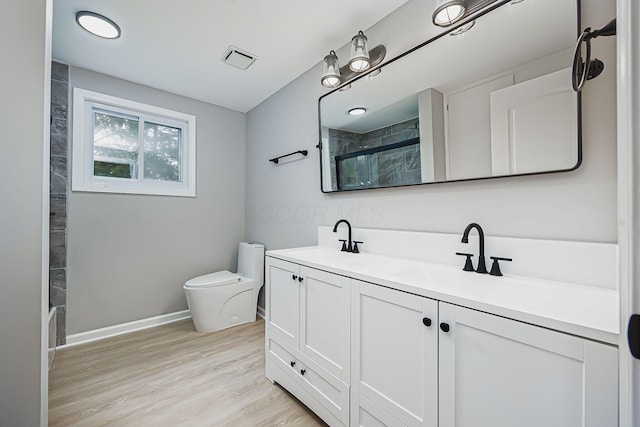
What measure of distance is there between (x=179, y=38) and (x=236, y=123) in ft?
4.24

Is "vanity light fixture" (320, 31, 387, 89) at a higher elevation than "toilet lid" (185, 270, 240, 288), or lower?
higher

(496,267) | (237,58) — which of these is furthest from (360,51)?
(496,267)

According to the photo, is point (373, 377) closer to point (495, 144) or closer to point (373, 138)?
point (495, 144)

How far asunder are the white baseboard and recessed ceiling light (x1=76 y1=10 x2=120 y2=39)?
2.36 meters

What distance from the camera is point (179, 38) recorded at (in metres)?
1.82

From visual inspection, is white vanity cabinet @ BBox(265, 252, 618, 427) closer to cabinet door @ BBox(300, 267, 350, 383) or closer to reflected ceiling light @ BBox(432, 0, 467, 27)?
cabinet door @ BBox(300, 267, 350, 383)

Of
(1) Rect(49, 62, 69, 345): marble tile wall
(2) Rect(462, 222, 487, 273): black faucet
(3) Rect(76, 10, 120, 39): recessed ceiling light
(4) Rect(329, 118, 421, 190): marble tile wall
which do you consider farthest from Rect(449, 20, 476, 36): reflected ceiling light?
(1) Rect(49, 62, 69, 345): marble tile wall

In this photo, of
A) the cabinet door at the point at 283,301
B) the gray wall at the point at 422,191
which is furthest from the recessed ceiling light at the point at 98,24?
the cabinet door at the point at 283,301

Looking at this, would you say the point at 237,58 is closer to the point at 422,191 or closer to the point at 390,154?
the point at 390,154

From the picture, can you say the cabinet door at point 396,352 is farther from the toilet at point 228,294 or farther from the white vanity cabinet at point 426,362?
the toilet at point 228,294

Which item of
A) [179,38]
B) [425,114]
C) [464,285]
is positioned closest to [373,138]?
[425,114]

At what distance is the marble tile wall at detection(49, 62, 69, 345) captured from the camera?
2088 millimetres

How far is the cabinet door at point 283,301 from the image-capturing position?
1.51m

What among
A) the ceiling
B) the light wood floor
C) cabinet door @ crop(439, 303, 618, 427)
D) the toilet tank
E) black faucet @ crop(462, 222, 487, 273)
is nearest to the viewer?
cabinet door @ crop(439, 303, 618, 427)
